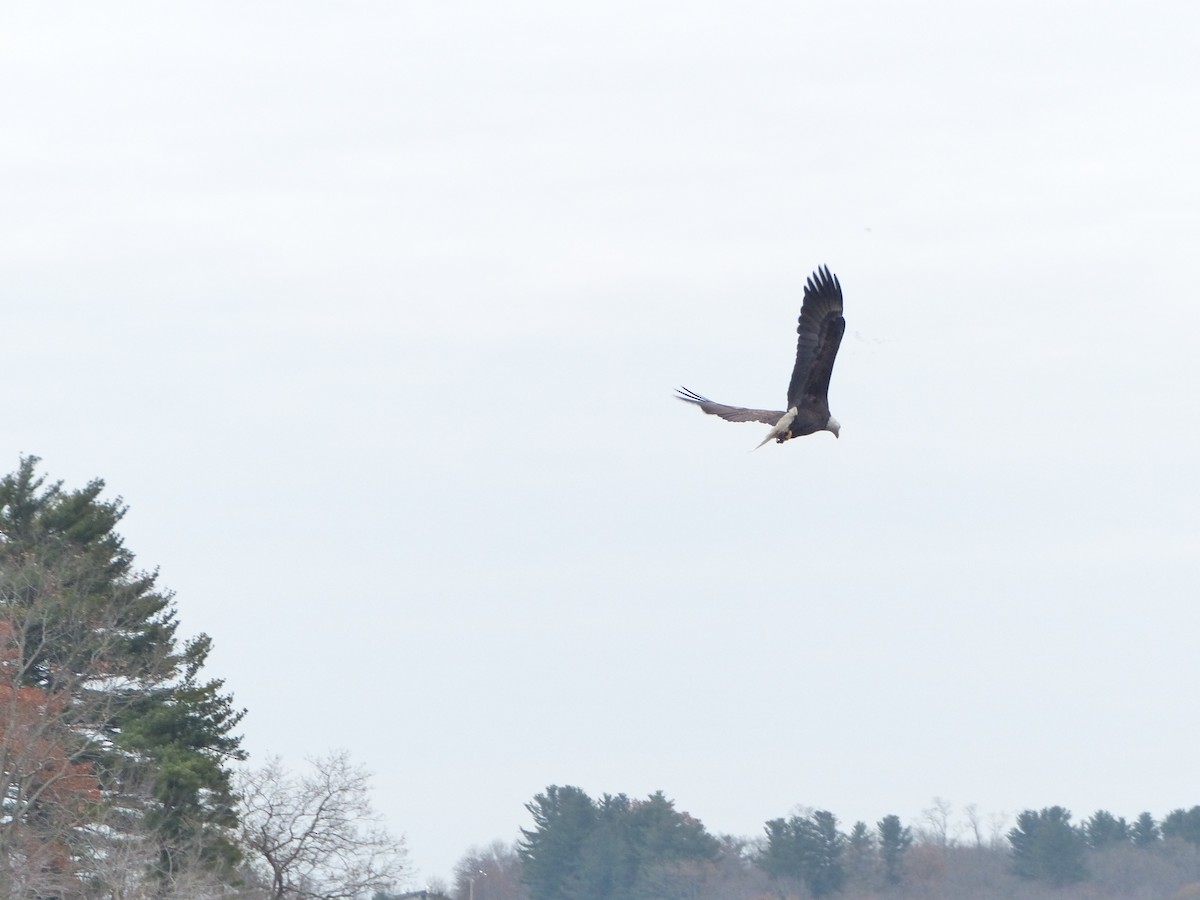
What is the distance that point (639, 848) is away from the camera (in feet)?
373

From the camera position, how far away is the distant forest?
110 metres

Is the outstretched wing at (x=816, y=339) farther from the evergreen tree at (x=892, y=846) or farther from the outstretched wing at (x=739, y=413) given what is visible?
the evergreen tree at (x=892, y=846)

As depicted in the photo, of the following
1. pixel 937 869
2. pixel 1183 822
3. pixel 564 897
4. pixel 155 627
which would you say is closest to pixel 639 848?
pixel 564 897

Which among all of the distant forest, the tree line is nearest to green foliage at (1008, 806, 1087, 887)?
the distant forest

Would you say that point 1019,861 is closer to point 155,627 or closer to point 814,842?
point 814,842

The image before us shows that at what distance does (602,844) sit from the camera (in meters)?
114

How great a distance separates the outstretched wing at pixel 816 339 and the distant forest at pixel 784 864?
88.7 m

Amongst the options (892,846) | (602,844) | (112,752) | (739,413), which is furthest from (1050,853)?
(739,413)

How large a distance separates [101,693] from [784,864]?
71487 millimetres

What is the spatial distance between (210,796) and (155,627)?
4358mm

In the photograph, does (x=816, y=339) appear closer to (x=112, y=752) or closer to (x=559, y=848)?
(x=112, y=752)

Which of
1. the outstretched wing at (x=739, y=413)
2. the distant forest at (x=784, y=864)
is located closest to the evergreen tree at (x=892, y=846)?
the distant forest at (x=784, y=864)

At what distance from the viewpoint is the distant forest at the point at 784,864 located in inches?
4345

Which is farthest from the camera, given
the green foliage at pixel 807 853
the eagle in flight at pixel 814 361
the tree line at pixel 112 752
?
the green foliage at pixel 807 853
